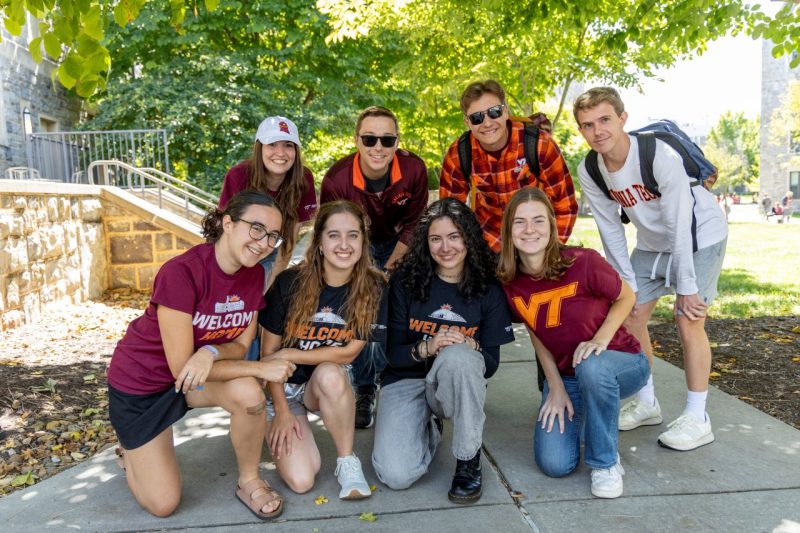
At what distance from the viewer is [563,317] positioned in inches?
135

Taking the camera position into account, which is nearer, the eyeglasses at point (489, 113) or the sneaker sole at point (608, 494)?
the sneaker sole at point (608, 494)

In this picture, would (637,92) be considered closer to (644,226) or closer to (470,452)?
(644,226)

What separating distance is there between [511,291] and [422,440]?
0.89m

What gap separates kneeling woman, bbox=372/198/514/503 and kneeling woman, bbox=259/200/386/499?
0.15 m

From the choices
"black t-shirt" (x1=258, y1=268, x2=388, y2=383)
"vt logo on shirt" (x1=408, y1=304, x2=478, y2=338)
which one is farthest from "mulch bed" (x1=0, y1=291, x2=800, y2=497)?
"vt logo on shirt" (x1=408, y1=304, x2=478, y2=338)

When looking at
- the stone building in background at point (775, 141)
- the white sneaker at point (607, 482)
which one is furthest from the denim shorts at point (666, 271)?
the stone building in background at point (775, 141)

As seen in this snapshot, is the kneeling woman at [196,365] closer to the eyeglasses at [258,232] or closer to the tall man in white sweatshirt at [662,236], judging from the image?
the eyeglasses at [258,232]

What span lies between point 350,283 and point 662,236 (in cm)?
179

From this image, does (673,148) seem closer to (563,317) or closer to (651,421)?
(563,317)

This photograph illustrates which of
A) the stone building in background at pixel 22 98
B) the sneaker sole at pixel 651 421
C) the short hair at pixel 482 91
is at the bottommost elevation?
the sneaker sole at pixel 651 421

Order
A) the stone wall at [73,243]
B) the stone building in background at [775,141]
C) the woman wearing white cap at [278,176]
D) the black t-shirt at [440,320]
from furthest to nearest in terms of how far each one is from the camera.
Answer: the stone building in background at [775,141], the stone wall at [73,243], the woman wearing white cap at [278,176], the black t-shirt at [440,320]

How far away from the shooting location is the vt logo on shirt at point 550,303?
342cm

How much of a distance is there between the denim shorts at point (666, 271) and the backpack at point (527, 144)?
82cm

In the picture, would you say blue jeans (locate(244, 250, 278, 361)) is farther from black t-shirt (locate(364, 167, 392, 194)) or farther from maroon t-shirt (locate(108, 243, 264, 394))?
maroon t-shirt (locate(108, 243, 264, 394))
